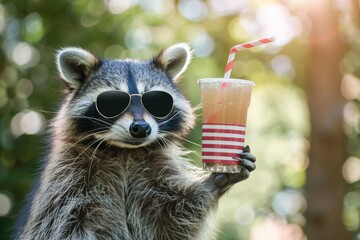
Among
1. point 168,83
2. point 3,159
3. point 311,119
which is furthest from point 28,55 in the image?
point 168,83

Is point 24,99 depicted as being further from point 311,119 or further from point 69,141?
point 69,141

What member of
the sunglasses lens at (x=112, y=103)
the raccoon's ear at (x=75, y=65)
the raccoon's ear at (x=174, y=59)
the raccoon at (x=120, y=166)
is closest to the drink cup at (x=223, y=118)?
the raccoon at (x=120, y=166)

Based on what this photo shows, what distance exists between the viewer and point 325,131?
1002cm

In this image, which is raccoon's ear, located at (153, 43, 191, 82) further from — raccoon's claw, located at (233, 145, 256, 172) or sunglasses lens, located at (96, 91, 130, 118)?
raccoon's claw, located at (233, 145, 256, 172)

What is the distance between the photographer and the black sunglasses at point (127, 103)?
4.81m

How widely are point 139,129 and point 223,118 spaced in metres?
0.51

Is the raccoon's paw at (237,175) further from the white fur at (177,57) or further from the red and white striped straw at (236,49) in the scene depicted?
the white fur at (177,57)

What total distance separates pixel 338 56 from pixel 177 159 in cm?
543

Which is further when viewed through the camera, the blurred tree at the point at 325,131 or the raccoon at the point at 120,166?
the blurred tree at the point at 325,131

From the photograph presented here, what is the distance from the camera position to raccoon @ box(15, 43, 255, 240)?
4859 mm

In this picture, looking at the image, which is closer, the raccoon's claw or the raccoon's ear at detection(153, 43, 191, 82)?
the raccoon's claw

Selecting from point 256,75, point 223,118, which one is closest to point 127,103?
point 223,118

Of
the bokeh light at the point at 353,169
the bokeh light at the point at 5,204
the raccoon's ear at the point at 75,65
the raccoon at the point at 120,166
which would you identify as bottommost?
the bokeh light at the point at 5,204

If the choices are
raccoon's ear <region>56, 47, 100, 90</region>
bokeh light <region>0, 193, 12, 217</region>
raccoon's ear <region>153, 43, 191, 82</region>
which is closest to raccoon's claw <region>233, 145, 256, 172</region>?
raccoon's ear <region>153, 43, 191, 82</region>
